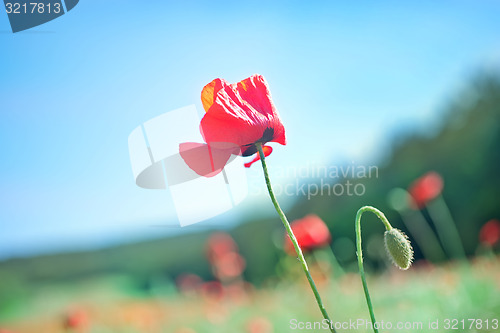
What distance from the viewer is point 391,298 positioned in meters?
3.64

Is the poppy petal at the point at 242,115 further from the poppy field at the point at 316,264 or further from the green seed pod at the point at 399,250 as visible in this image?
the green seed pod at the point at 399,250

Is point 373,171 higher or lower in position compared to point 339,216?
higher

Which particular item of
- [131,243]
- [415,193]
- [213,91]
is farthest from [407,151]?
Answer: [213,91]

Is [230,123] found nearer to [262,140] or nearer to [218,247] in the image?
[262,140]

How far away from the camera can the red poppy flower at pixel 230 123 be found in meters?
0.95

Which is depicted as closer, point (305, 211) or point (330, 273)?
point (330, 273)

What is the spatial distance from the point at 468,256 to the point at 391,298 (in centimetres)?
342

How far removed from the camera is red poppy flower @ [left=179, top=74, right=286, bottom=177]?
95 cm

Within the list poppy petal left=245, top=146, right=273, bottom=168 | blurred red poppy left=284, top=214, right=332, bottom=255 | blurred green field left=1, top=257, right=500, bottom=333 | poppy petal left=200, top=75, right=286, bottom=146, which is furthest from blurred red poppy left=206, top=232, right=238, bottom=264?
poppy petal left=200, top=75, right=286, bottom=146

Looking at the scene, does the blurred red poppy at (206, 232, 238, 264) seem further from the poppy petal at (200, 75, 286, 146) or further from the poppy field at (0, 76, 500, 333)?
the poppy petal at (200, 75, 286, 146)

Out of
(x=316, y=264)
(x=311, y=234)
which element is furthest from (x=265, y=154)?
(x=316, y=264)

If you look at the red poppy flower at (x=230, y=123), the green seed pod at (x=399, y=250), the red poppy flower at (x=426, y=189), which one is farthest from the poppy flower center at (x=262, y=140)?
the red poppy flower at (x=426, y=189)

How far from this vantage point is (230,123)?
0.94 metres

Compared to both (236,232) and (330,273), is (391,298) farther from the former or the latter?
(236,232)
